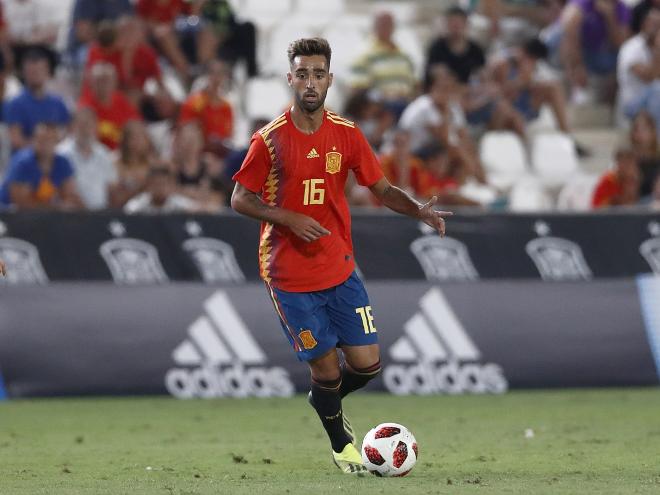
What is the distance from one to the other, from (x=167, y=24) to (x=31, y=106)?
301 centimetres

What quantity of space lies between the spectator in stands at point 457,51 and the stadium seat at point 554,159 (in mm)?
1331

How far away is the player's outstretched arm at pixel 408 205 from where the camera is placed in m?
7.79

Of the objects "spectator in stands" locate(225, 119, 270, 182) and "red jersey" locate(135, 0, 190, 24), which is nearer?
"spectator in stands" locate(225, 119, 270, 182)

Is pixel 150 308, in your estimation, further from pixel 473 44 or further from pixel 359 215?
pixel 473 44

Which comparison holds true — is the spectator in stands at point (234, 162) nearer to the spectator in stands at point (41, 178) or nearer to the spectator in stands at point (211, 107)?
the spectator in stands at point (211, 107)

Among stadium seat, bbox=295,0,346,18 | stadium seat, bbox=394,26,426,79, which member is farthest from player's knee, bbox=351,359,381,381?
stadium seat, bbox=295,0,346,18

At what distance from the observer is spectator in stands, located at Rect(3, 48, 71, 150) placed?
15.4 m

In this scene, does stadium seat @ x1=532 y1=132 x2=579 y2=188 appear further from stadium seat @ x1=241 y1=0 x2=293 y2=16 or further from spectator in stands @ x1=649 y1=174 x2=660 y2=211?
stadium seat @ x1=241 y1=0 x2=293 y2=16

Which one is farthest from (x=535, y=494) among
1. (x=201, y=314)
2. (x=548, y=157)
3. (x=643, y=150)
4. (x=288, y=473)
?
(x=548, y=157)

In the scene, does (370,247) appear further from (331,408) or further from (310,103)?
(310,103)

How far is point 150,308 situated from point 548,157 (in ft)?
21.8

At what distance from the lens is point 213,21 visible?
58.7 ft

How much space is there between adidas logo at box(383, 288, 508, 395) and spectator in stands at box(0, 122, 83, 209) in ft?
12.4

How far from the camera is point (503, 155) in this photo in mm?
17531
